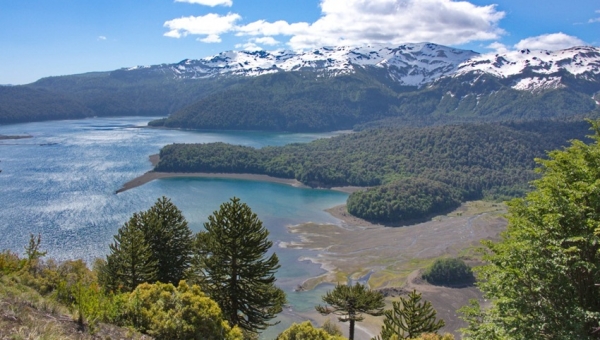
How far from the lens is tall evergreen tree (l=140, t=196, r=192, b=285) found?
30.7 meters

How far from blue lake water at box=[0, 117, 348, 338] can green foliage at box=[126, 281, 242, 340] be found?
33.8 metres

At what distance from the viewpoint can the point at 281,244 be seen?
250 feet

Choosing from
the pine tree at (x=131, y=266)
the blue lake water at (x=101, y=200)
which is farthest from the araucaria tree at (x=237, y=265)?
the blue lake water at (x=101, y=200)

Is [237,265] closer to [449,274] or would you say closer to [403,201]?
[449,274]

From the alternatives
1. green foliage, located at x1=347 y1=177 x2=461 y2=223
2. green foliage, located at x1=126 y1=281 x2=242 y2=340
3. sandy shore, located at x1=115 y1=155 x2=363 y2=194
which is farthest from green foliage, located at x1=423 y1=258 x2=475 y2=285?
sandy shore, located at x1=115 y1=155 x2=363 y2=194

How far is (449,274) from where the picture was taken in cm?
6322

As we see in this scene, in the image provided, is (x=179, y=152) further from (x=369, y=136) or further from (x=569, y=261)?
(x=569, y=261)

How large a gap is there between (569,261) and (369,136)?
17516cm

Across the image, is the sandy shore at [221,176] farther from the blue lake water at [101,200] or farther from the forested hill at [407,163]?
the blue lake water at [101,200]

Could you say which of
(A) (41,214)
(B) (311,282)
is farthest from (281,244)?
(A) (41,214)

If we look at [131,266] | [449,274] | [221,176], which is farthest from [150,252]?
[221,176]

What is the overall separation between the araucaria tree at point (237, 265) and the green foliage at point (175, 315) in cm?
510

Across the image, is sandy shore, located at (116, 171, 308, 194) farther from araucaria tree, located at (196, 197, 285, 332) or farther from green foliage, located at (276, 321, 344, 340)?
green foliage, located at (276, 321, 344, 340)

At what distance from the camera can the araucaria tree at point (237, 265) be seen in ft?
81.3
